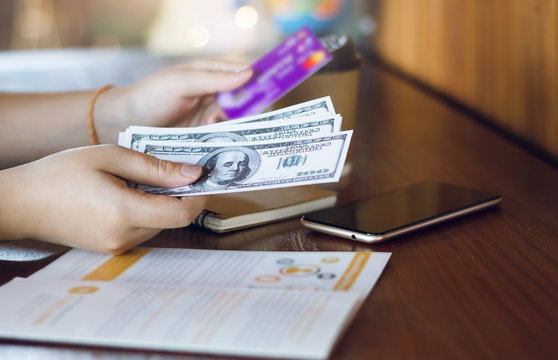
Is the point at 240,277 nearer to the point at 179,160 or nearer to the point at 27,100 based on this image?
the point at 179,160

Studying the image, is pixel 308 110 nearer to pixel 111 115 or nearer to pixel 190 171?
pixel 190 171

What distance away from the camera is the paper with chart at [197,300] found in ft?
1.66

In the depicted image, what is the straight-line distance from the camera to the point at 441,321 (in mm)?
536

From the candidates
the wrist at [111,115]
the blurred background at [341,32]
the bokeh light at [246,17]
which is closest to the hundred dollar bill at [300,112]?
the wrist at [111,115]

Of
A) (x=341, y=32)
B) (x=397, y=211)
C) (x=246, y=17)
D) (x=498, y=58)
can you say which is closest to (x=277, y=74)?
(x=397, y=211)

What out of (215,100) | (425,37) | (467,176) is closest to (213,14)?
(425,37)

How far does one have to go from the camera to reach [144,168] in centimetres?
71

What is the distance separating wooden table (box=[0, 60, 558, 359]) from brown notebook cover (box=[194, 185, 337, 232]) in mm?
15

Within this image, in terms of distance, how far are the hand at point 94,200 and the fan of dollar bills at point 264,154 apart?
1.3 inches

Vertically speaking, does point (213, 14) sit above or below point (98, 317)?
above

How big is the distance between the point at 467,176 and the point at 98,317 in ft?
2.17

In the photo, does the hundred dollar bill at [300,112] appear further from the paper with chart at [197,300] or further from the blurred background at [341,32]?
the blurred background at [341,32]

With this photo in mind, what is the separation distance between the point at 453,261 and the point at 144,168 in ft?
1.19

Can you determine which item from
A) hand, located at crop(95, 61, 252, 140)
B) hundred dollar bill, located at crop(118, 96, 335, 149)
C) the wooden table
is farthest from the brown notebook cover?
hand, located at crop(95, 61, 252, 140)
